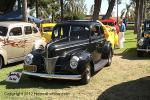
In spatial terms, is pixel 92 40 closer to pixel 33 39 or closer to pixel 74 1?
pixel 33 39

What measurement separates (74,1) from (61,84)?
2703 inches

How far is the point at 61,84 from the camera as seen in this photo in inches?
412

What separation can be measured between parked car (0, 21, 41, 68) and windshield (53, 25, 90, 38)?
7.46 ft

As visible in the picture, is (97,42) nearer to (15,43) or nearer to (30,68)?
(30,68)

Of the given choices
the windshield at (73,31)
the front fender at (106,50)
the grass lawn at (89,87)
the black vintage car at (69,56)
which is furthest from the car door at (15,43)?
the front fender at (106,50)

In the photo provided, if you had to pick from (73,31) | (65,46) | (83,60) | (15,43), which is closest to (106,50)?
(73,31)

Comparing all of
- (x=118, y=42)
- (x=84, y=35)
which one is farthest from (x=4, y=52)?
(x=118, y=42)

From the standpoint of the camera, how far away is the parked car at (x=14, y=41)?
13.3 meters

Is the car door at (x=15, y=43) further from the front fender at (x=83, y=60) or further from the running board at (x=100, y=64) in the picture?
the front fender at (x=83, y=60)

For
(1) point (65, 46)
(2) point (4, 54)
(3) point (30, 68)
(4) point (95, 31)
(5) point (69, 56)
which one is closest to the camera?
(5) point (69, 56)

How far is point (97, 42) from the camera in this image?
39.6 feet

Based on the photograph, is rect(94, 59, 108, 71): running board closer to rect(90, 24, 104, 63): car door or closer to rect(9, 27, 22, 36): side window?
rect(90, 24, 104, 63): car door

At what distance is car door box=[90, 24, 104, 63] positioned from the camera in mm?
11603

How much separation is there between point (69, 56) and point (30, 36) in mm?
5160
